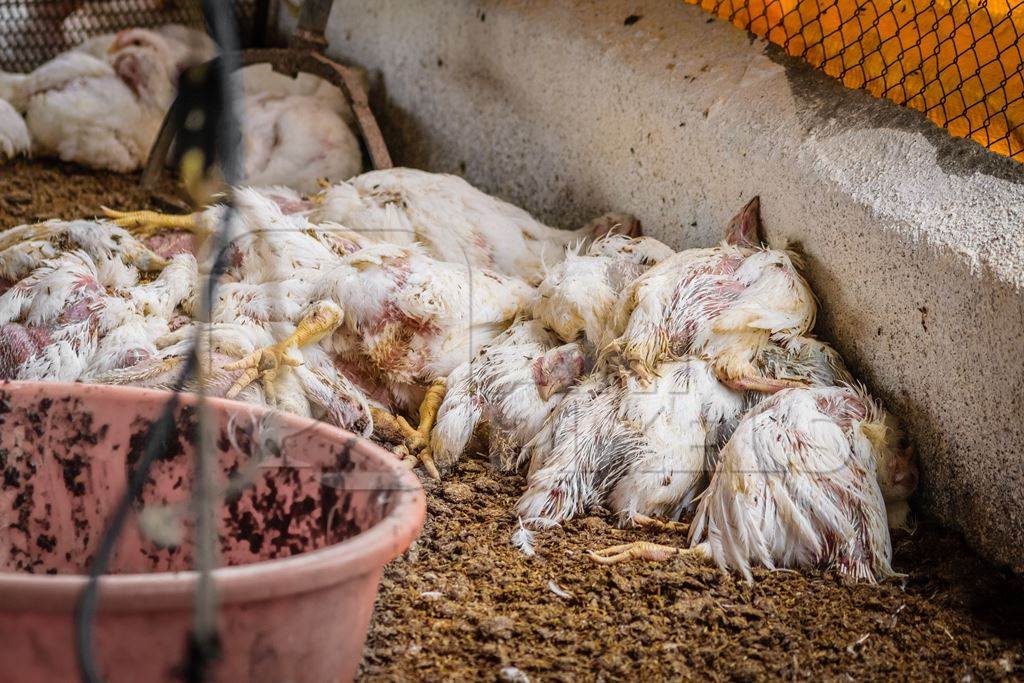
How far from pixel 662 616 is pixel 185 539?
39.5 inches

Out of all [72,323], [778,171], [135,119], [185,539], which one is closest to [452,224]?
[778,171]

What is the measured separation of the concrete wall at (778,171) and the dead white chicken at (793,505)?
289 mm

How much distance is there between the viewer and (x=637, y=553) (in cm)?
232

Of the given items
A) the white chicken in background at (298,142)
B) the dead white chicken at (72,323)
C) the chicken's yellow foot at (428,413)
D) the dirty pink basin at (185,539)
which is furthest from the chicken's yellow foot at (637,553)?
the white chicken in background at (298,142)

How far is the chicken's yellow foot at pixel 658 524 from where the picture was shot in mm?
2455

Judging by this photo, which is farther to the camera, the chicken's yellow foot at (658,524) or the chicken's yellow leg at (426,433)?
the chicken's yellow leg at (426,433)

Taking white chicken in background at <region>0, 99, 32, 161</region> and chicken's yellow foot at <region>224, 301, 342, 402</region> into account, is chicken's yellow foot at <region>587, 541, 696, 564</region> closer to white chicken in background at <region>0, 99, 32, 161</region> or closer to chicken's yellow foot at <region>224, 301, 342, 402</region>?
chicken's yellow foot at <region>224, 301, 342, 402</region>

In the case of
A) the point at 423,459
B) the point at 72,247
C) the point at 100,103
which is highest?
the point at 100,103

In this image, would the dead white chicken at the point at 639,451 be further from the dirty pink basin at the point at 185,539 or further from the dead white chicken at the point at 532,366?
the dirty pink basin at the point at 185,539

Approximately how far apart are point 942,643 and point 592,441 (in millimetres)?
943

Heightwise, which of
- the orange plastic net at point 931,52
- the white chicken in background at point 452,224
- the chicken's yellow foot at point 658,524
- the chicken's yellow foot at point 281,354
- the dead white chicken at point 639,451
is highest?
the orange plastic net at point 931,52

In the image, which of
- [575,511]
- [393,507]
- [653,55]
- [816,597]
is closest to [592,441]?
[575,511]

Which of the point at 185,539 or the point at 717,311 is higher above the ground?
the point at 717,311

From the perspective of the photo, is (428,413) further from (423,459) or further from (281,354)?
(281,354)
